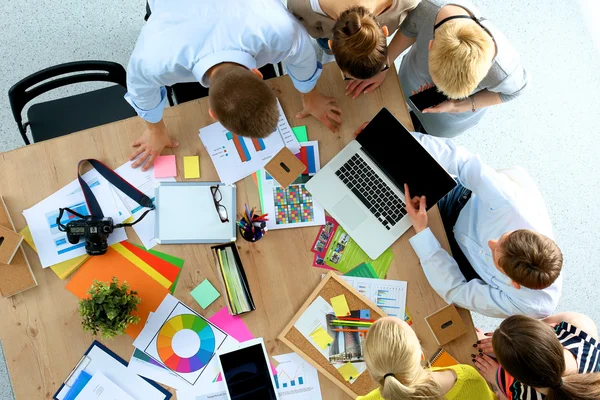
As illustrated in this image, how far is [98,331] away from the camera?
1534mm

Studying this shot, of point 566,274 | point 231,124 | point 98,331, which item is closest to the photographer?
point 231,124

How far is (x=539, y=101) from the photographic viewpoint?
2500 millimetres

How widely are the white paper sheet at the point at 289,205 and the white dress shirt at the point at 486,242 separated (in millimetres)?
347

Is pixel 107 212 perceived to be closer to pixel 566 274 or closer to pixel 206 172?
pixel 206 172

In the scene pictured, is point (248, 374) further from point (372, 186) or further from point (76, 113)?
point (76, 113)

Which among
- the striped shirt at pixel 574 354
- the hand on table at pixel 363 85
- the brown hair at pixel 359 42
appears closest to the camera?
the brown hair at pixel 359 42

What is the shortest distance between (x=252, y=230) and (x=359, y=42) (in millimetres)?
677

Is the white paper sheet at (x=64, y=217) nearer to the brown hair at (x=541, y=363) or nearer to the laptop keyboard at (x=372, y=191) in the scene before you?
the laptop keyboard at (x=372, y=191)

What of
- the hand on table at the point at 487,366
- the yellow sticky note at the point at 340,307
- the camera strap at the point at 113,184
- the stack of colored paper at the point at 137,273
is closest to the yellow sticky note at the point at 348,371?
the yellow sticky note at the point at 340,307

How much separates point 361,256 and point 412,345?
37 cm

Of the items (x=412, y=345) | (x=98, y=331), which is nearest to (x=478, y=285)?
(x=412, y=345)

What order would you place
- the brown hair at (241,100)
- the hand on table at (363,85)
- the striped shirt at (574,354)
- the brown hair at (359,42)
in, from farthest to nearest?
1. the hand on table at (363,85)
2. the striped shirt at (574,354)
3. the brown hair at (359,42)
4. the brown hair at (241,100)

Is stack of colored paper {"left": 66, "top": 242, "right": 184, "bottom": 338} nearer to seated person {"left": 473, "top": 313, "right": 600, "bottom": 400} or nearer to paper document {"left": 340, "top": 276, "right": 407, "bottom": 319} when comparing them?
paper document {"left": 340, "top": 276, "right": 407, "bottom": 319}

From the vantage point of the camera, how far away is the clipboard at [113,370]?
59.8 inches
